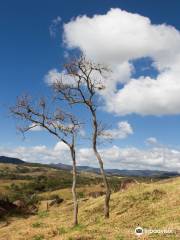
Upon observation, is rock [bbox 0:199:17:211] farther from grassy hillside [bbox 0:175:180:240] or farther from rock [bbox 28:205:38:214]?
grassy hillside [bbox 0:175:180:240]

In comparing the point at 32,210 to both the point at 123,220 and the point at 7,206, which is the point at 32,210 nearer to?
the point at 7,206

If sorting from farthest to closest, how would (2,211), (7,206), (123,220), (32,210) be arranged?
(32,210)
(7,206)
(2,211)
(123,220)

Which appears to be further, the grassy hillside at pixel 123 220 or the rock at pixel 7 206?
the rock at pixel 7 206

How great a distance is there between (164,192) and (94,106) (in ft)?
44.2

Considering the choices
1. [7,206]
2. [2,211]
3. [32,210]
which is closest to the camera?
[2,211]

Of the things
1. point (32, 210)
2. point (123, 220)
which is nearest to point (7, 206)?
point (32, 210)

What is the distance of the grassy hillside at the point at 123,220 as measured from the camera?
27.3m

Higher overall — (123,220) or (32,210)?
(123,220)

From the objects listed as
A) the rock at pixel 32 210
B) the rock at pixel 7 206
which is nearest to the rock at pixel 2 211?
the rock at pixel 7 206

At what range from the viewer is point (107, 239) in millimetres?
24844

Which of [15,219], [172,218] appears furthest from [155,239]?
[15,219]

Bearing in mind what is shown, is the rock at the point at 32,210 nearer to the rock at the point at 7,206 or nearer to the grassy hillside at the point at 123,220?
the rock at the point at 7,206

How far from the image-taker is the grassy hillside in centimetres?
2733

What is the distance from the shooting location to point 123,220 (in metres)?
35.5
